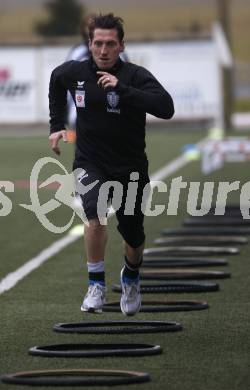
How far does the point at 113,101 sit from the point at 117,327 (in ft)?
4.40

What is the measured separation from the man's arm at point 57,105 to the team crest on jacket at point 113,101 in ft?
1.18

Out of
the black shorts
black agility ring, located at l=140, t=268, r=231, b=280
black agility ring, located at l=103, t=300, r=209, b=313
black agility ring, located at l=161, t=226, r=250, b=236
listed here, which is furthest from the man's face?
black agility ring, located at l=161, t=226, r=250, b=236

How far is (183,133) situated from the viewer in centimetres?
3161

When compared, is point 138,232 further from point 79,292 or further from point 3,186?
point 3,186

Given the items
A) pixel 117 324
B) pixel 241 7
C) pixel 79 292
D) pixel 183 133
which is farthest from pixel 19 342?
pixel 241 7

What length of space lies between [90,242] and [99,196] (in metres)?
0.30

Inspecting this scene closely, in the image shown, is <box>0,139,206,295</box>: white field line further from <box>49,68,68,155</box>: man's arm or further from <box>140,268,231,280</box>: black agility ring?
<box>49,68,68,155</box>: man's arm

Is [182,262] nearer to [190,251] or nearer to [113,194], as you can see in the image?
[190,251]

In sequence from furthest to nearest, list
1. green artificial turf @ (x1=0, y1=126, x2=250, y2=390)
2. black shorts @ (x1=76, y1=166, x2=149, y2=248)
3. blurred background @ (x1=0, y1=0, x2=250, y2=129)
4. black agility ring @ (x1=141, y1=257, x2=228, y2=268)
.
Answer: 1. blurred background @ (x1=0, y1=0, x2=250, y2=129)
2. black agility ring @ (x1=141, y1=257, x2=228, y2=268)
3. black shorts @ (x1=76, y1=166, x2=149, y2=248)
4. green artificial turf @ (x1=0, y1=126, x2=250, y2=390)

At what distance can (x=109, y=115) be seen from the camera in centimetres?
858

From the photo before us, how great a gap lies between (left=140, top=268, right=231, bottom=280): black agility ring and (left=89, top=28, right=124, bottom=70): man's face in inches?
103

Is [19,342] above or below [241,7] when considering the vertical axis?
above

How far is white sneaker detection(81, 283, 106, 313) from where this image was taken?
28.3ft

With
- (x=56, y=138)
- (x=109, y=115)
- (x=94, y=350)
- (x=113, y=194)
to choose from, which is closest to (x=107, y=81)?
(x=109, y=115)
